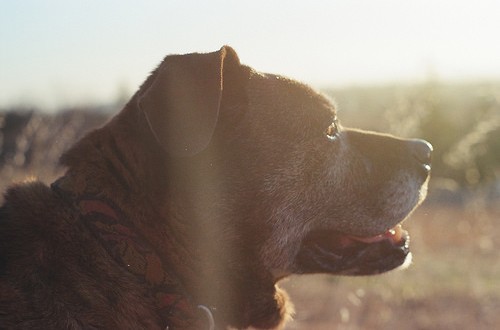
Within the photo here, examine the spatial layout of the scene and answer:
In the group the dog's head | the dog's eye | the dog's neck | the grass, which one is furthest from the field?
the dog's neck

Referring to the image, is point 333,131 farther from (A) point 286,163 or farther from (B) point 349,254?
(B) point 349,254

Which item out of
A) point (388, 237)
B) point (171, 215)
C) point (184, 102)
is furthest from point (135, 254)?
point (388, 237)

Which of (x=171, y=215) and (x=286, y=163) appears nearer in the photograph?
(x=171, y=215)

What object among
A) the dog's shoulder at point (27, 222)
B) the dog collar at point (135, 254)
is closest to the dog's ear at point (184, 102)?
the dog collar at point (135, 254)

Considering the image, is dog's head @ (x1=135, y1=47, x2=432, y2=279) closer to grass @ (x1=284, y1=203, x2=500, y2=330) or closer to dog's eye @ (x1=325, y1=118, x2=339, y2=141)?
dog's eye @ (x1=325, y1=118, x2=339, y2=141)

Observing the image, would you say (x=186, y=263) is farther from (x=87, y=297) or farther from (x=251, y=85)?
(x=251, y=85)

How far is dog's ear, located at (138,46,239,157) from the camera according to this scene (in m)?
3.33

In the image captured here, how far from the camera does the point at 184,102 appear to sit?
3371 millimetres

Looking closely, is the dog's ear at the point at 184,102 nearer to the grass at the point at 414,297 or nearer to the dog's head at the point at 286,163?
the dog's head at the point at 286,163

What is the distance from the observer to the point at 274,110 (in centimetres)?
397

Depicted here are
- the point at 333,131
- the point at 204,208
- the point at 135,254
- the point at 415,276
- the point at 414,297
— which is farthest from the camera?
the point at 415,276

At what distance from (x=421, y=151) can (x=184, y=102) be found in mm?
1574

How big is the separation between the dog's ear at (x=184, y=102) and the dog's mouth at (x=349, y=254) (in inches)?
37.8

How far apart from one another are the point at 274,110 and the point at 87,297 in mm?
1434
